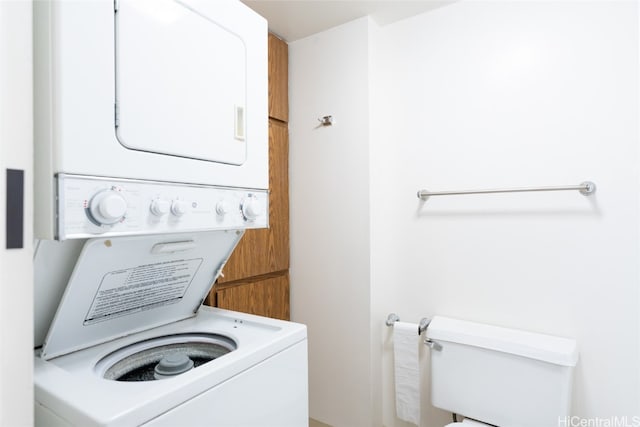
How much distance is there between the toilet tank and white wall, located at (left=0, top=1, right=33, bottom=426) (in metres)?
1.66

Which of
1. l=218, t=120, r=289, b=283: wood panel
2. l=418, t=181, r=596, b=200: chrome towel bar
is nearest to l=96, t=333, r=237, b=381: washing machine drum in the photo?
l=218, t=120, r=289, b=283: wood panel

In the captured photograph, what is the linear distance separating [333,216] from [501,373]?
1.18 meters

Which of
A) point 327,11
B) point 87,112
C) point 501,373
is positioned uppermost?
point 327,11

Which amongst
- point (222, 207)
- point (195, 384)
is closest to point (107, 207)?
point (222, 207)

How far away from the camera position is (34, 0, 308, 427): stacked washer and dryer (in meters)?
0.77

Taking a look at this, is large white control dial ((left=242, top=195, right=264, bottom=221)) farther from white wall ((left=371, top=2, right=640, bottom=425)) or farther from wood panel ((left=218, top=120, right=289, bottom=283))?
white wall ((left=371, top=2, right=640, bottom=425))

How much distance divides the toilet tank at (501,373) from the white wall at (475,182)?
181 millimetres

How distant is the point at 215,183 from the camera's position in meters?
1.09

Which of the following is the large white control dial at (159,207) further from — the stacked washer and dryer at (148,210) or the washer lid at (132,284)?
the washer lid at (132,284)

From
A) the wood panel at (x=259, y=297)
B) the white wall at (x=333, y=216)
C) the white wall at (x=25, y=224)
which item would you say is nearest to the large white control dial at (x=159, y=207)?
the white wall at (x=25, y=224)

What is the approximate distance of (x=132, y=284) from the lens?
1150mm

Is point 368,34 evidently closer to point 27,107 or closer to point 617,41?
point 617,41

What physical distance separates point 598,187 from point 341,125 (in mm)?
1321

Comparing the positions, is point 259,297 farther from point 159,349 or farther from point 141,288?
point 141,288
